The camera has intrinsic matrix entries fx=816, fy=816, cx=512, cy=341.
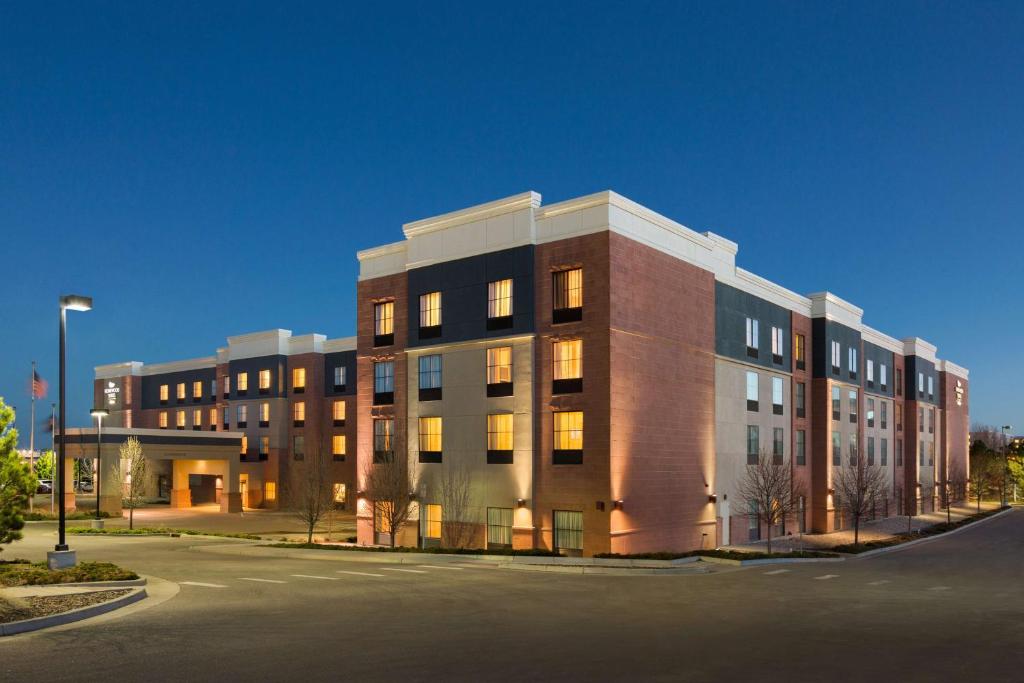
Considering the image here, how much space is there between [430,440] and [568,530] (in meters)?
9.32

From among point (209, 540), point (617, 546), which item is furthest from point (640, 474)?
point (209, 540)

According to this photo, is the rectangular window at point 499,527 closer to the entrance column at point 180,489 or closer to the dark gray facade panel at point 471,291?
the dark gray facade panel at point 471,291

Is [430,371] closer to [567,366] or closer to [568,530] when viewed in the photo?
[567,366]

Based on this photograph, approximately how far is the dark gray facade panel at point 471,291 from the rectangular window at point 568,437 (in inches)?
171

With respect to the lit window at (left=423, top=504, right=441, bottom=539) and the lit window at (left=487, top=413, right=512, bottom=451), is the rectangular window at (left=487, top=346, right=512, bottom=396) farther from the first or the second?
the lit window at (left=423, top=504, right=441, bottom=539)

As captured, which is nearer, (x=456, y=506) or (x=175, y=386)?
(x=456, y=506)

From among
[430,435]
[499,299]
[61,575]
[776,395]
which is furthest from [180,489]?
[61,575]

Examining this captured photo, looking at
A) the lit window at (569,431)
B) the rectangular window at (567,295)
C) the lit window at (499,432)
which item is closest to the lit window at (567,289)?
the rectangular window at (567,295)

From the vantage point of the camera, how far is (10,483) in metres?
25.5

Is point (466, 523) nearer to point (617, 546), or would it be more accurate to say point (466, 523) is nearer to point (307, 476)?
point (617, 546)

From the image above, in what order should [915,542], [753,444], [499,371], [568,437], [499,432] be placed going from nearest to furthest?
[568,437] < [499,432] < [499,371] < [753,444] < [915,542]

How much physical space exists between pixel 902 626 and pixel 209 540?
34.1 meters

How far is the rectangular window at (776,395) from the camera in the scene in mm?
49156

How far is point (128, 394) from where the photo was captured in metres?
90.8
